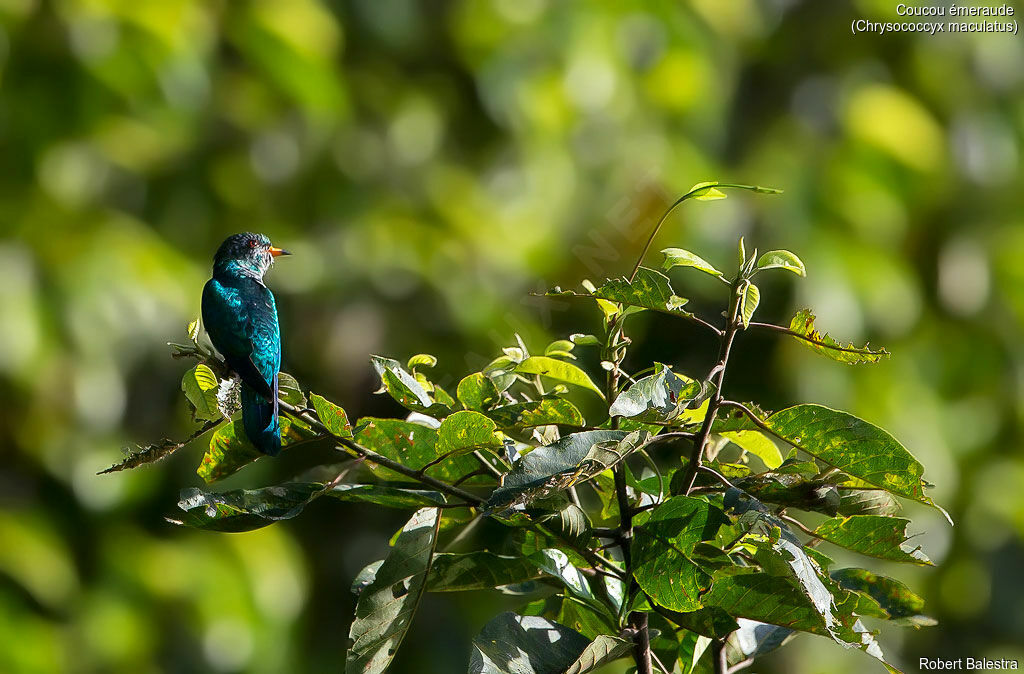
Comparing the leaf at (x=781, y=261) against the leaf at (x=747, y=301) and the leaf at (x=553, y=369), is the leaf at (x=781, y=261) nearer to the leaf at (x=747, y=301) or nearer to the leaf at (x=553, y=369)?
the leaf at (x=747, y=301)

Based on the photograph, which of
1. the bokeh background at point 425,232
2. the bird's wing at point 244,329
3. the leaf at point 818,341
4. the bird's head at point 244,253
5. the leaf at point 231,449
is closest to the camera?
the leaf at point 818,341

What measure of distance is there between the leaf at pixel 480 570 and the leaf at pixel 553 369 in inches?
7.0

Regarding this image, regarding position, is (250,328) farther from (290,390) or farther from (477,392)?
(477,392)

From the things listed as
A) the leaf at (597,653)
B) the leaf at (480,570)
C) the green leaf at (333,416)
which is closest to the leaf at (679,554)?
the leaf at (597,653)

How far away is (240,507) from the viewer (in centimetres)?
86

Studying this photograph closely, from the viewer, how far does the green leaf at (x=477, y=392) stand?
0.90 meters

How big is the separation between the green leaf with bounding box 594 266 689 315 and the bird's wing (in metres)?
0.48

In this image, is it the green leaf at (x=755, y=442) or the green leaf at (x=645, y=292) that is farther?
the green leaf at (x=755, y=442)

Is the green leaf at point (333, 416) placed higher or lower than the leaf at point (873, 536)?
higher

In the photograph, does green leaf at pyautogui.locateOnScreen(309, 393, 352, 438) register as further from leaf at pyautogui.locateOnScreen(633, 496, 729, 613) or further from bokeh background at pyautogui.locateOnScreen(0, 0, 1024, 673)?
bokeh background at pyautogui.locateOnScreen(0, 0, 1024, 673)

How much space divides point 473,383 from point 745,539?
0.92 feet

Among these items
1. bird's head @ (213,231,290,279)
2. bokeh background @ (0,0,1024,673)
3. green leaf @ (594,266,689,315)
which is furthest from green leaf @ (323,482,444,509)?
bokeh background @ (0,0,1024,673)

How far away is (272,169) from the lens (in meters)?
4.38

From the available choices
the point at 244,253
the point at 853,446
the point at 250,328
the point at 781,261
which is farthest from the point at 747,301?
the point at 244,253
